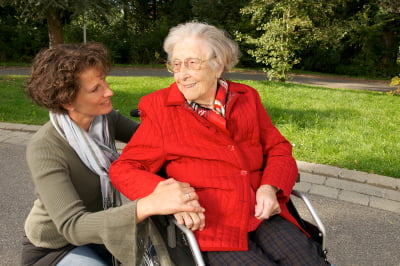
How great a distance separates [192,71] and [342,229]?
214 centimetres

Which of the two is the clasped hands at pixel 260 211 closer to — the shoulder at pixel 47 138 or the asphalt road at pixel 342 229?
the shoulder at pixel 47 138

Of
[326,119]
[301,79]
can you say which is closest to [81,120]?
[326,119]

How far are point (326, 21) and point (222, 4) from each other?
475 inches

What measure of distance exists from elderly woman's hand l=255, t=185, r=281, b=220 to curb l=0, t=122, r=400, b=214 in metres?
2.14

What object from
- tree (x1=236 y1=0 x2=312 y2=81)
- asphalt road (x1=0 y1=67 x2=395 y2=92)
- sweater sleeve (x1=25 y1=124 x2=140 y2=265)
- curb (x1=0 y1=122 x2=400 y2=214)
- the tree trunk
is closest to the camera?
sweater sleeve (x1=25 y1=124 x2=140 y2=265)

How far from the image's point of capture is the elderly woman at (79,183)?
154cm

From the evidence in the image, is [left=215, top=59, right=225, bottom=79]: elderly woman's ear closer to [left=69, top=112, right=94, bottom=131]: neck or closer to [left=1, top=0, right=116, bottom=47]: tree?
[left=69, top=112, right=94, bottom=131]: neck

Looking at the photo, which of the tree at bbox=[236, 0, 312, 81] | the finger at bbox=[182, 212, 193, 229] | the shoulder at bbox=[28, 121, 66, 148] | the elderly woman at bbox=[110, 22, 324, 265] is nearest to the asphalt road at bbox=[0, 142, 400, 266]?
the elderly woman at bbox=[110, 22, 324, 265]

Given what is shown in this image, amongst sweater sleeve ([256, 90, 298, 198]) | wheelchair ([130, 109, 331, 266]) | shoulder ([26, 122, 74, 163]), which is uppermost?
shoulder ([26, 122, 74, 163])

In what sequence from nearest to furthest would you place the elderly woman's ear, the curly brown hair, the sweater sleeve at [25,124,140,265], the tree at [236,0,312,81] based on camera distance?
the sweater sleeve at [25,124,140,265] → the curly brown hair → the elderly woman's ear → the tree at [236,0,312,81]

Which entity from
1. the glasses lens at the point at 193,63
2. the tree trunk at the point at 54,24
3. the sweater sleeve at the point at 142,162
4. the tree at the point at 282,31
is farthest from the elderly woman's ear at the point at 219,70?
the tree trunk at the point at 54,24

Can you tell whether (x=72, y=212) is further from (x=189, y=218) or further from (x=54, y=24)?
(x=54, y=24)

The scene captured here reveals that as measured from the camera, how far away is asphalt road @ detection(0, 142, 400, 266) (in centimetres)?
306

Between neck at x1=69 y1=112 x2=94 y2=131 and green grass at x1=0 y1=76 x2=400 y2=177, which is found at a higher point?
neck at x1=69 y1=112 x2=94 y2=131
